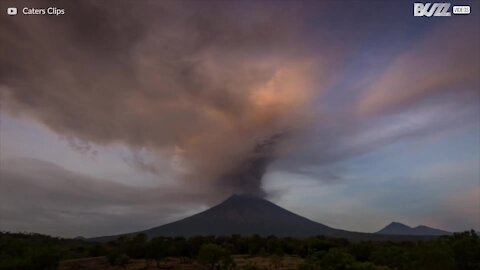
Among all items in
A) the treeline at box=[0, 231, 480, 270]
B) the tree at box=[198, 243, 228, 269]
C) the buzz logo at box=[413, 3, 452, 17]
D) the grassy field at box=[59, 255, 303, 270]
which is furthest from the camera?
the grassy field at box=[59, 255, 303, 270]

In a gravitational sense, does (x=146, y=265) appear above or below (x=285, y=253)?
below

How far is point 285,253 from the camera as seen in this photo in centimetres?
12325

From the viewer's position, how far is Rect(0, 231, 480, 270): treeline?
58406 millimetres

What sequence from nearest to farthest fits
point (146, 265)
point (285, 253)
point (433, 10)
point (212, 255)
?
point (433, 10)
point (212, 255)
point (146, 265)
point (285, 253)

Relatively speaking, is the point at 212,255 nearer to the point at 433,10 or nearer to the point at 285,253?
the point at 285,253

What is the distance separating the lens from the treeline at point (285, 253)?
58406mm

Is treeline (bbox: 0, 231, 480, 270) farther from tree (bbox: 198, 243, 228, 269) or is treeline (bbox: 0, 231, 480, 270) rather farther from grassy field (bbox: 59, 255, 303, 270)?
grassy field (bbox: 59, 255, 303, 270)

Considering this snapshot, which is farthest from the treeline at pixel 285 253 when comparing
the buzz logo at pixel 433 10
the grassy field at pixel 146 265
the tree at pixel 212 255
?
the buzz logo at pixel 433 10

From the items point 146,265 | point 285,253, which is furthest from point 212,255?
point 285,253

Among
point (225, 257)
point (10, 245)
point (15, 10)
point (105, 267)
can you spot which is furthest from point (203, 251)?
point (15, 10)

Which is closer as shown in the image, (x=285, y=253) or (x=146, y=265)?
(x=146, y=265)

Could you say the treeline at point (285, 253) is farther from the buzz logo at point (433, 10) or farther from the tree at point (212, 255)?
the buzz logo at point (433, 10)

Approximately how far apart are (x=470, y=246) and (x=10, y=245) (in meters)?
80.0

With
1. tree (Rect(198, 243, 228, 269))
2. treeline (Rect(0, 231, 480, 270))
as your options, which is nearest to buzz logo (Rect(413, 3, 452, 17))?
treeline (Rect(0, 231, 480, 270))
